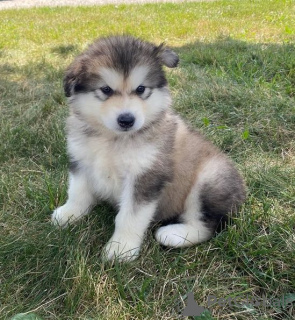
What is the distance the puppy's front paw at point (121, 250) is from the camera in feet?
8.04

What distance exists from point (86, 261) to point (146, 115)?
1.00 m

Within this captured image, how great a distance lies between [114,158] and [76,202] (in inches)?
22.9

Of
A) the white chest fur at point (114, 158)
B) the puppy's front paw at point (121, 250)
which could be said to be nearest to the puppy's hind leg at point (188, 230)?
the puppy's front paw at point (121, 250)

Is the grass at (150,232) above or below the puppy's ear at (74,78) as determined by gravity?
below

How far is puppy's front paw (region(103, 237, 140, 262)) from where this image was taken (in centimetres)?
245

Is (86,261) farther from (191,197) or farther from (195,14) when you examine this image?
(195,14)

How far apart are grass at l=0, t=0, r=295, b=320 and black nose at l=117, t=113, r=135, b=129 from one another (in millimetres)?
819

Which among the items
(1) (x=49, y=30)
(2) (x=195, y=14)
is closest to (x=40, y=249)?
(1) (x=49, y=30)

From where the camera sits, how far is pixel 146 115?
8.18 ft

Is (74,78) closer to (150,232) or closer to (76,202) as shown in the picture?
(76,202)

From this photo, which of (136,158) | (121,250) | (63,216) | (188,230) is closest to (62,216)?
(63,216)

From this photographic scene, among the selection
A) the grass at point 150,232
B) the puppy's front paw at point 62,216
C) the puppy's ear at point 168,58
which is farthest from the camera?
the puppy's front paw at point 62,216

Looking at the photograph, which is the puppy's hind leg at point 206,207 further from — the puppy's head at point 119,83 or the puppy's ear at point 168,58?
the puppy's ear at point 168,58

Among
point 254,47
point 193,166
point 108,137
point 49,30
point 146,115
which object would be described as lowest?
point 49,30
